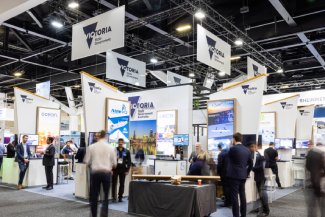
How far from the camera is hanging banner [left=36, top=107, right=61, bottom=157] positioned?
420 inches

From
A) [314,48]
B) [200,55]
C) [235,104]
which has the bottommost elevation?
[235,104]

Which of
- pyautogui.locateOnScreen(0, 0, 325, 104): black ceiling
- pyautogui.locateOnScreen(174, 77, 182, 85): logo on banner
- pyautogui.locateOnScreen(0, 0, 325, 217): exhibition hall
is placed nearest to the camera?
pyautogui.locateOnScreen(0, 0, 325, 217): exhibition hall

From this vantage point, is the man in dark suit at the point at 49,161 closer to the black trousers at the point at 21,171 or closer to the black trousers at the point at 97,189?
the black trousers at the point at 21,171

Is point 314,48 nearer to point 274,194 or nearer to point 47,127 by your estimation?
point 274,194

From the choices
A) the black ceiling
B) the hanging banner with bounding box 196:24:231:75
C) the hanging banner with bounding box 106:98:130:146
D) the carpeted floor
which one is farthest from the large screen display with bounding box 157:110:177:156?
the carpeted floor

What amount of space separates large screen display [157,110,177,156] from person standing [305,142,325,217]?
7084 millimetres

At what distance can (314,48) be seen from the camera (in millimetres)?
11742

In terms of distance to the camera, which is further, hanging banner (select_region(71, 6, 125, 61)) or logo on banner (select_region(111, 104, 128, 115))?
logo on banner (select_region(111, 104, 128, 115))

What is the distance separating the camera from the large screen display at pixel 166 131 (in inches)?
450

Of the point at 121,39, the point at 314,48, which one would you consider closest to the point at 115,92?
the point at 121,39

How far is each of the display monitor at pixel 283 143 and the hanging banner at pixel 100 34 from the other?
715cm

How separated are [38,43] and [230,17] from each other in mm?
7595

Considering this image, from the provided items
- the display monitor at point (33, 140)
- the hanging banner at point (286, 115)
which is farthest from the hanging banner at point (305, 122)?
the display monitor at point (33, 140)

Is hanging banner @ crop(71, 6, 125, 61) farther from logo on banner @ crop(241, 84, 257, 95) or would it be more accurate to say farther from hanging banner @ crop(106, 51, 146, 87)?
logo on banner @ crop(241, 84, 257, 95)
